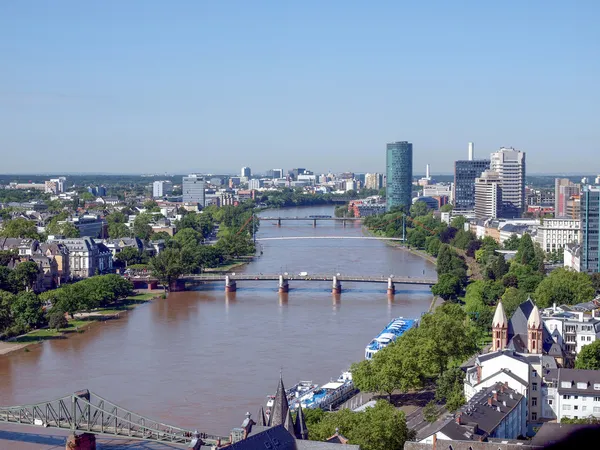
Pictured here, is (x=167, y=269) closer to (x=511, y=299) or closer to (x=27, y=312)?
(x=27, y=312)

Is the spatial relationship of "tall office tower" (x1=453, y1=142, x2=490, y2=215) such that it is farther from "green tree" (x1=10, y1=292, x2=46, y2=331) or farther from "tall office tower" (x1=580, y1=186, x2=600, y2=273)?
"green tree" (x1=10, y1=292, x2=46, y2=331)

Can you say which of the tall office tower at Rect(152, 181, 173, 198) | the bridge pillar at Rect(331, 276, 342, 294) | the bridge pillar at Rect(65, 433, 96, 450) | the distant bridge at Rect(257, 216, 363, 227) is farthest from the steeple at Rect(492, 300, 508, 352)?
the tall office tower at Rect(152, 181, 173, 198)

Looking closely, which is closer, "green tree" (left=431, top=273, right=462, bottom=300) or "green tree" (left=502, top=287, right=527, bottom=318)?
"green tree" (left=502, top=287, right=527, bottom=318)

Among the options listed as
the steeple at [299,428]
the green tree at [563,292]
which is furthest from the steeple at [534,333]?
the green tree at [563,292]

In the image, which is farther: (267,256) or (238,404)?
(267,256)

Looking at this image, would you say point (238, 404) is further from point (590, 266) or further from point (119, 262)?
point (119, 262)

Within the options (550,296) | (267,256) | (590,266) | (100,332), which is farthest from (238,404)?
(267,256)
